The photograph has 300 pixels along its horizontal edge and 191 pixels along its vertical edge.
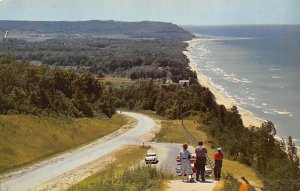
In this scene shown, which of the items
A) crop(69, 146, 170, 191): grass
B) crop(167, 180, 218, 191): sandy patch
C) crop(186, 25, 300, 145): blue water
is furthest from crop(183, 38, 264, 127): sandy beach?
crop(167, 180, 218, 191): sandy patch

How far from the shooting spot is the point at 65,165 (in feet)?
137

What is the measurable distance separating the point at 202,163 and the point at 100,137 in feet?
133

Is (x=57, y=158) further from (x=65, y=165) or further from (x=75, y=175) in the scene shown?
(x=75, y=175)

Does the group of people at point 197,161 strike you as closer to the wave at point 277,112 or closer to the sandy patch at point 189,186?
the sandy patch at point 189,186

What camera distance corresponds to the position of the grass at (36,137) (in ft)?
132

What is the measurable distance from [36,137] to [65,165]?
17.6 ft

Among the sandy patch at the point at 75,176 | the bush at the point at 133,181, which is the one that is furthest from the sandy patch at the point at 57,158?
the bush at the point at 133,181

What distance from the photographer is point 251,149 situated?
48562mm

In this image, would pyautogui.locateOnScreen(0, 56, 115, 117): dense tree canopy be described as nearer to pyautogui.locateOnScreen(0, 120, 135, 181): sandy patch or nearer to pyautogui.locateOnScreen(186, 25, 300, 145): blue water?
pyautogui.locateOnScreen(0, 120, 135, 181): sandy patch

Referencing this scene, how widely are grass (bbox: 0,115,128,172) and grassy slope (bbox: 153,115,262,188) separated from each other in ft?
29.7

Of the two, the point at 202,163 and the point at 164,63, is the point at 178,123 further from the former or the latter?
the point at 164,63

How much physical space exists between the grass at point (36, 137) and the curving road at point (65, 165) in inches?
66.9

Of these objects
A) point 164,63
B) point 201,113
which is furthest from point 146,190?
point 164,63

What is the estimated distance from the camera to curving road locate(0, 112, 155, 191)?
34.0 meters
